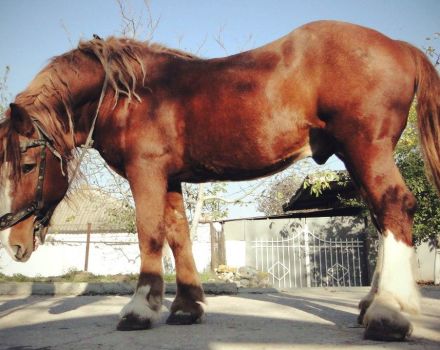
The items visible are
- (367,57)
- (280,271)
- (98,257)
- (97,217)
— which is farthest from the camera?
(97,217)

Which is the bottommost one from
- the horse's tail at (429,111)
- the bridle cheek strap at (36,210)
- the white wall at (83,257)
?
the white wall at (83,257)

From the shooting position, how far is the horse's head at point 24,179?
9.26 ft

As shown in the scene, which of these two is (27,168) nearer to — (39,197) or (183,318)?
(39,197)

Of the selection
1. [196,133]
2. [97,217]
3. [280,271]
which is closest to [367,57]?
[196,133]

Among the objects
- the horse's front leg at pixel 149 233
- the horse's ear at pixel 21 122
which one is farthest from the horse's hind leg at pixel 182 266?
the horse's ear at pixel 21 122

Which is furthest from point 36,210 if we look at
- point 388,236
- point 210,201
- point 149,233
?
point 210,201

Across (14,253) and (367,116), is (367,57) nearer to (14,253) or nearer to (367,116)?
(367,116)

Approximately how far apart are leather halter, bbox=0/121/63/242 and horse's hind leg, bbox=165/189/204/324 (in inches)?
36.8

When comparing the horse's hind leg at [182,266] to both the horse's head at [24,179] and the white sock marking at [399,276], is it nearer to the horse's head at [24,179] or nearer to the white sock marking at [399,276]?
the horse's head at [24,179]

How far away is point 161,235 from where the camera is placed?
2830 millimetres

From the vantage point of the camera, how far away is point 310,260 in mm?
13953

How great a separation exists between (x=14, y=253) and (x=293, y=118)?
6.99ft

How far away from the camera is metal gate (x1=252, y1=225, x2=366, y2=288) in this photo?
44.4 feet

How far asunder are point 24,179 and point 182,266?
134cm
